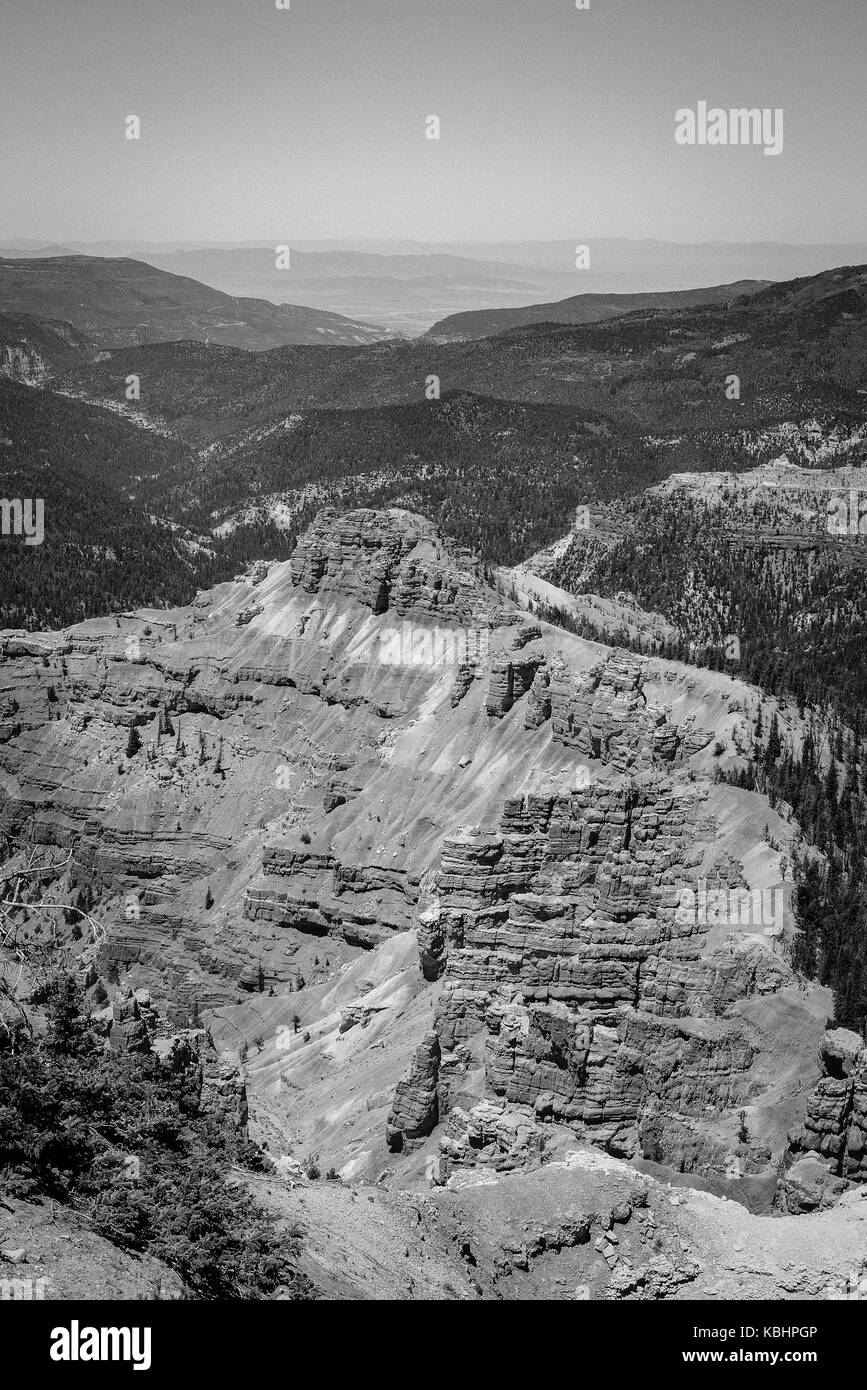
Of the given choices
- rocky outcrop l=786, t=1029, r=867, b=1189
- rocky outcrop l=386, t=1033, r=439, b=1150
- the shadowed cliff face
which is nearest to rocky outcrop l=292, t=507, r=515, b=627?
the shadowed cliff face

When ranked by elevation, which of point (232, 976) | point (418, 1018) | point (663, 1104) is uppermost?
point (663, 1104)

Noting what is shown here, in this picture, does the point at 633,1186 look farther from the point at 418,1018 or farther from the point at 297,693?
the point at 297,693

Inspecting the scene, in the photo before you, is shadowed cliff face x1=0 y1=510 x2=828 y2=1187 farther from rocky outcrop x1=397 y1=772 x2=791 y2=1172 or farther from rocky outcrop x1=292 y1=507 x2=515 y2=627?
rocky outcrop x1=292 y1=507 x2=515 y2=627

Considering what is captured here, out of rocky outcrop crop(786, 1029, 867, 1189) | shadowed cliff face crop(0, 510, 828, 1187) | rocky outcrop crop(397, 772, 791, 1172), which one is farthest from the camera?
shadowed cliff face crop(0, 510, 828, 1187)

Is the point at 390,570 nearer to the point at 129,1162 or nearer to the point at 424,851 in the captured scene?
the point at 424,851

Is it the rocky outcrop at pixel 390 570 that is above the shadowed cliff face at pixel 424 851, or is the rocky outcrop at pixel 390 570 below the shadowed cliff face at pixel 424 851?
above

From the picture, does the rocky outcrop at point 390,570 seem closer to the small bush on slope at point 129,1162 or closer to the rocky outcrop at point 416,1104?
the rocky outcrop at point 416,1104

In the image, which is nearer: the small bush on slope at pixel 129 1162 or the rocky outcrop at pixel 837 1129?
the small bush on slope at pixel 129 1162

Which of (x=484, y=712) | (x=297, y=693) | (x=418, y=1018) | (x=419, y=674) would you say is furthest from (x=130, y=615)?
(x=418, y=1018)

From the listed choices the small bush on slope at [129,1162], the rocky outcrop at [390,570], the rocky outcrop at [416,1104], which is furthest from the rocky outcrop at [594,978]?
the rocky outcrop at [390,570]
